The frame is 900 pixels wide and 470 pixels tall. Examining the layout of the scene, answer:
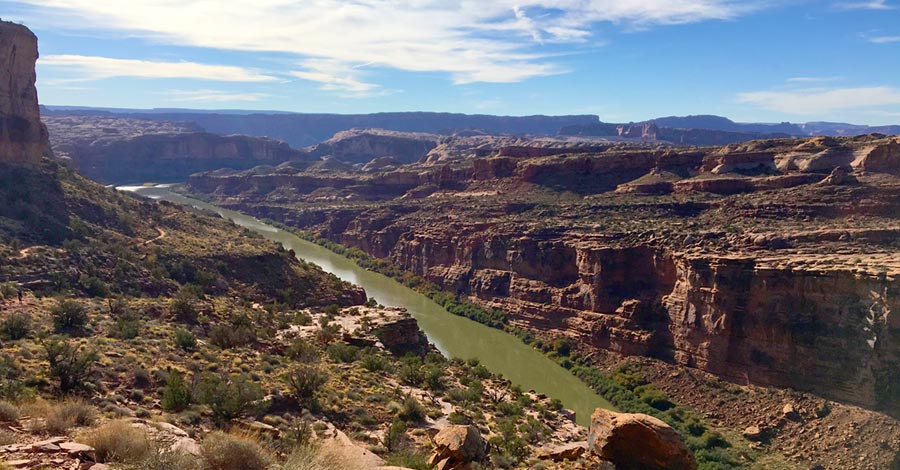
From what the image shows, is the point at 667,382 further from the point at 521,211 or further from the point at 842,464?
the point at 521,211

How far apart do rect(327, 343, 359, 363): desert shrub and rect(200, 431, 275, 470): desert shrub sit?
12.6m

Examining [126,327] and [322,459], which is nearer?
[322,459]

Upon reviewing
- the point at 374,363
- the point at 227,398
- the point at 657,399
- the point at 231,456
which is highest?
the point at 231,456

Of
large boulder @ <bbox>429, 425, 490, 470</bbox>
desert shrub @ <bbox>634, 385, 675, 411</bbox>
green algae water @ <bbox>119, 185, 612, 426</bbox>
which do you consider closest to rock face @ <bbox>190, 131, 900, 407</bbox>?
green algae water @ <bbox>119, 185, 612, 426</bbox>

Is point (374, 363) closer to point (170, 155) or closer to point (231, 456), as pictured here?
point (231, 456)

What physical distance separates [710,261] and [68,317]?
27029 mm

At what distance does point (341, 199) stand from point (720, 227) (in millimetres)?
58699

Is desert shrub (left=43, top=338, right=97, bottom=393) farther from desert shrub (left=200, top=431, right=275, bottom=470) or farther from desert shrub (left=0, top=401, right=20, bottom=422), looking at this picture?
desert shrub (left=200, top=431, right=275, bottom=470)

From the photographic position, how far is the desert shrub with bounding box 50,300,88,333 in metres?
18.0

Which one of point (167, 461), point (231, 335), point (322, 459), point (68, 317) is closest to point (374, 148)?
point (231, 335)

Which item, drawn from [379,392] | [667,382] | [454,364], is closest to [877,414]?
[667,382]

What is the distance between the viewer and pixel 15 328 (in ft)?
53.1

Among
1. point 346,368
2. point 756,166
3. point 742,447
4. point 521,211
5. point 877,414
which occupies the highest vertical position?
point 756,166

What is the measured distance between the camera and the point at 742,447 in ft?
76.6
